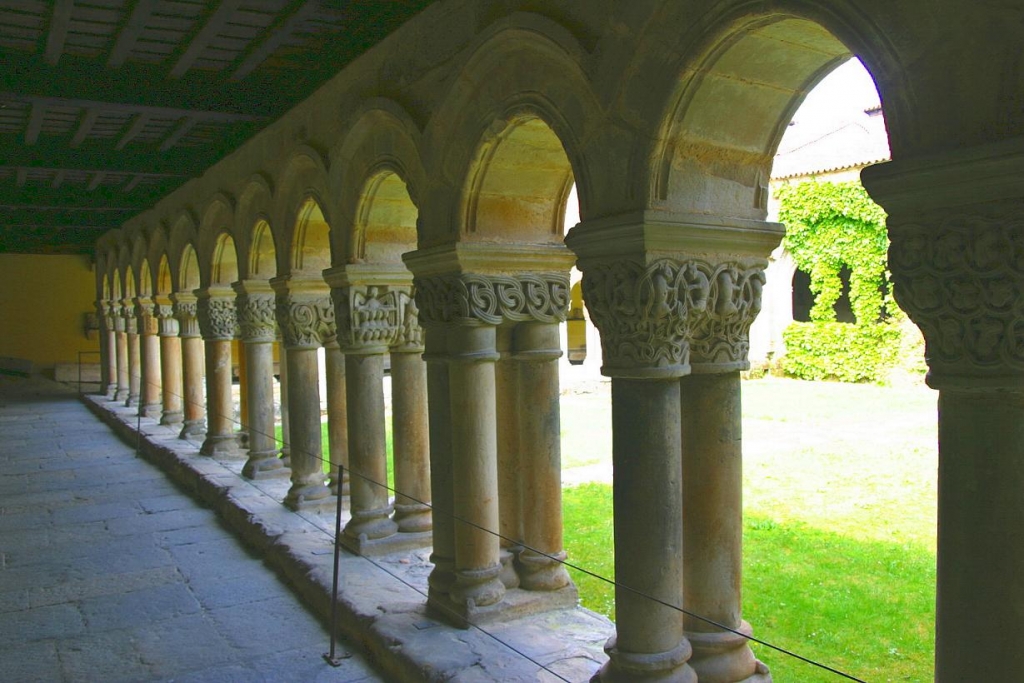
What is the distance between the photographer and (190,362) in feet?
33.3

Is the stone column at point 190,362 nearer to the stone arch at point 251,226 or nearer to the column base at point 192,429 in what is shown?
the column base at point 192,429

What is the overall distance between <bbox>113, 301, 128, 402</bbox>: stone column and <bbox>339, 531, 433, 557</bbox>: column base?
11.0 metres

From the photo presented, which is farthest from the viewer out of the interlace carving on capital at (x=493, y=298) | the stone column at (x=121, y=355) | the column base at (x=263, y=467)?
the stone column at (x=121, y=355)

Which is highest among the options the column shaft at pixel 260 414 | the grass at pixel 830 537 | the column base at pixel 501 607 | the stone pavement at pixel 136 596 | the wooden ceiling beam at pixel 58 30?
the wooden ceiling beam at pixel 58 30

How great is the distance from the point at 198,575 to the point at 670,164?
4034 mm

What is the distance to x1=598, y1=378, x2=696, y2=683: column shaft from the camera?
116 inches

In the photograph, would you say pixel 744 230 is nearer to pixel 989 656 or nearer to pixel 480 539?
pixel 989 656

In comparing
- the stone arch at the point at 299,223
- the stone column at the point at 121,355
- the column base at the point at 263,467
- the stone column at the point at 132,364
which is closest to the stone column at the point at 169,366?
the stone column at the point at 132,364

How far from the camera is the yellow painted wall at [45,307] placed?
1952 centimetres

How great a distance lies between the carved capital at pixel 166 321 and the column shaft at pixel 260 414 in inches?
154

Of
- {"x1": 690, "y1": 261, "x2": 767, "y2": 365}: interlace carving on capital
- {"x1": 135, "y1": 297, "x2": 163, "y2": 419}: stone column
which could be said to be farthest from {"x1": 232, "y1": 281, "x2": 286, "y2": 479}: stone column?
{"x1": 135, "y1": 297, "x2": 163, "y2": 419}: stone column

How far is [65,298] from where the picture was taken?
20.1 meters

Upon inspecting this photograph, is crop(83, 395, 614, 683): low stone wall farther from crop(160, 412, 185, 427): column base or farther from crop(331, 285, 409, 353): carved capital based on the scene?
crop(160, 412, 185, 427): column base

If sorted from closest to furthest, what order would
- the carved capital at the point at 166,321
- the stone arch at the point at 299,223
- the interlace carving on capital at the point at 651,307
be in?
the interlace carving on capital at the point at 651,307, the stone arch at the point at 299,223, the carved capital at the point at 166,321
